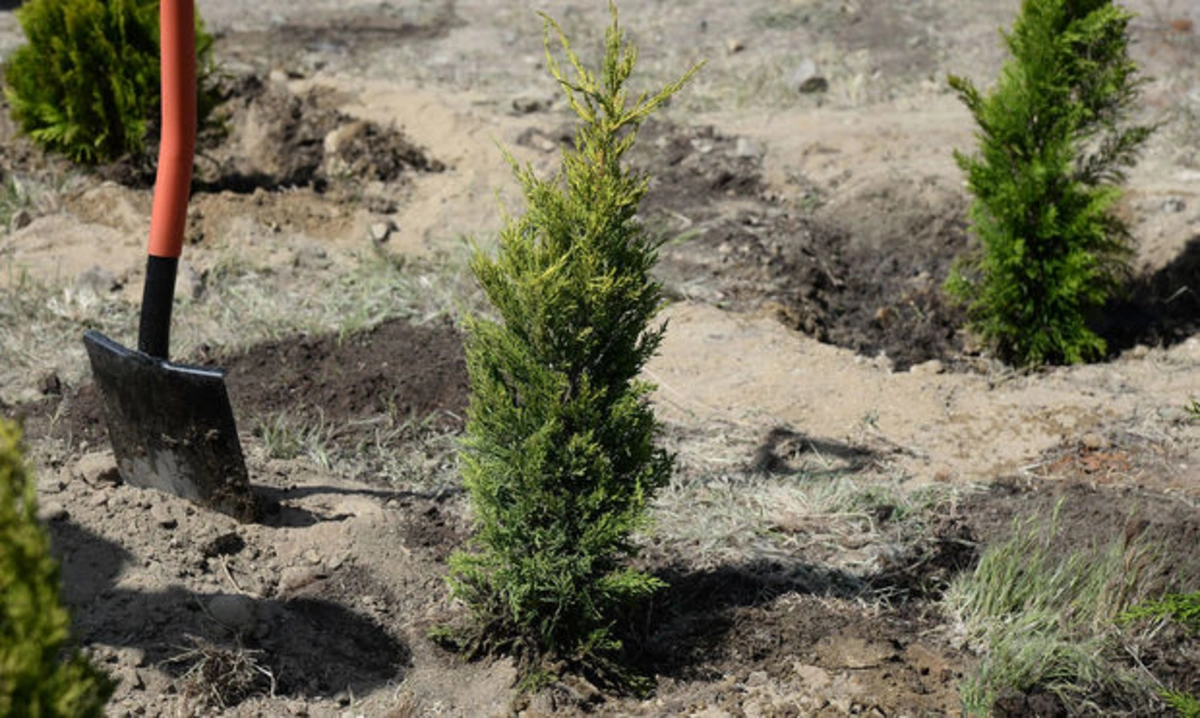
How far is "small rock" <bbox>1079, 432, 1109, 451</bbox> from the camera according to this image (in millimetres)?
5742

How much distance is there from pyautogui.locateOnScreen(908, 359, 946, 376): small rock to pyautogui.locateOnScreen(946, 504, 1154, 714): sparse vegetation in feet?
5.83

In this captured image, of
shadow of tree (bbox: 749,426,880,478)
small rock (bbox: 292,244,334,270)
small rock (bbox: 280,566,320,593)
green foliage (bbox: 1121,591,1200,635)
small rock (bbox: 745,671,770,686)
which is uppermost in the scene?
green foliage (bbox: 1121,591,1200,635)

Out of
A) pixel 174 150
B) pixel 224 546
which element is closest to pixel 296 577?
pixel 224 546

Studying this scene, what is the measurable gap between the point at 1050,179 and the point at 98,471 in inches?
177

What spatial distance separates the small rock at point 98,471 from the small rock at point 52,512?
0.61 feet

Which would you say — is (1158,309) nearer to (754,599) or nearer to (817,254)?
(817,254)

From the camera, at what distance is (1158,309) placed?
7430 mm

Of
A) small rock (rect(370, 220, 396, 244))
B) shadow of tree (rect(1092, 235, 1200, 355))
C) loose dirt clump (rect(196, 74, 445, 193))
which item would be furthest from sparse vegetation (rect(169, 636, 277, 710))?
shadow of tree (rect(1092, 235, 1200, 355))

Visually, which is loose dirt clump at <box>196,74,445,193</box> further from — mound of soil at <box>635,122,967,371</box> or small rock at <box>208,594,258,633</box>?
small rock at <box>208,594,258,633</box>

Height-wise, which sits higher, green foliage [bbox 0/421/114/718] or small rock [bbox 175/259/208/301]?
green foliage [bbox 0/421/114/718]

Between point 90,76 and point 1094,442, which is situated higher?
point 90,76

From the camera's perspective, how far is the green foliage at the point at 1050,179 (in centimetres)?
652

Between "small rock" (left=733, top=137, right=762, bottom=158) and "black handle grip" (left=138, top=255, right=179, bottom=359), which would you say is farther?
"small rock" (left=733, top=137, right=762, bottom=158)

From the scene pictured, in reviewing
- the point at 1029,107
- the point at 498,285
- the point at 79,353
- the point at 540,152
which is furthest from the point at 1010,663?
the point at 540,152
